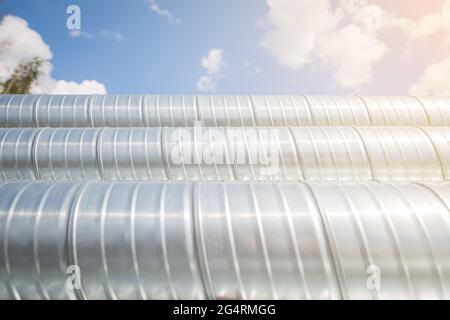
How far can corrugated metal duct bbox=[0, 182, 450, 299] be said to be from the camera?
10.8 ft

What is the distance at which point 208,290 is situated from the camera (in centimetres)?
340

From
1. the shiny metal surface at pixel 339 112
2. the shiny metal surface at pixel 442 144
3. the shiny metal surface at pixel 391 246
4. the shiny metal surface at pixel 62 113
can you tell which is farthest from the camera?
the shiny metal surface at pixel 339 112

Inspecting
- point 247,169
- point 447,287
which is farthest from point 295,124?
point 447,287

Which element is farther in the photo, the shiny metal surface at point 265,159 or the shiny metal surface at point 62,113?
the shiny metal surface at point 62,113

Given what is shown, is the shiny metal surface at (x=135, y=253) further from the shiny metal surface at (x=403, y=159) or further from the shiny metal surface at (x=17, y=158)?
the shiny metal surface at (x=403, y=159)

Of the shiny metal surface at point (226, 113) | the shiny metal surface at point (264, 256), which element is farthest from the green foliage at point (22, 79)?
the shiny metal surface at point (264, 256)

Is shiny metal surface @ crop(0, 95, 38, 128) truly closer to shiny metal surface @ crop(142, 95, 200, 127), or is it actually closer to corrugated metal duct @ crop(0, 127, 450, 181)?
corrugated metal duct @ crop(0, 127, 450, 181)

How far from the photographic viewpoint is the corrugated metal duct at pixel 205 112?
372 inches

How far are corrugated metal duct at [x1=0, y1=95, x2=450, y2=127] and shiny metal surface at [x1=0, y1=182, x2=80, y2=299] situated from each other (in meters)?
6.29

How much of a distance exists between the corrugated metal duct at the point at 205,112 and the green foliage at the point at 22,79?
36.6 feet

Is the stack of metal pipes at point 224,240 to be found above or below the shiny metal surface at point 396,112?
below

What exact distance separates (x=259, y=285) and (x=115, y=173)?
5.22 metres

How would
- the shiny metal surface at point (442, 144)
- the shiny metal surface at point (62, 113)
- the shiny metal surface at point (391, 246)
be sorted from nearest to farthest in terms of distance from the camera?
the shiny metal surface at point (391, 246) → the shiny metal surface at point (442, 144) → the shiny metal surface at point (62, 113)
